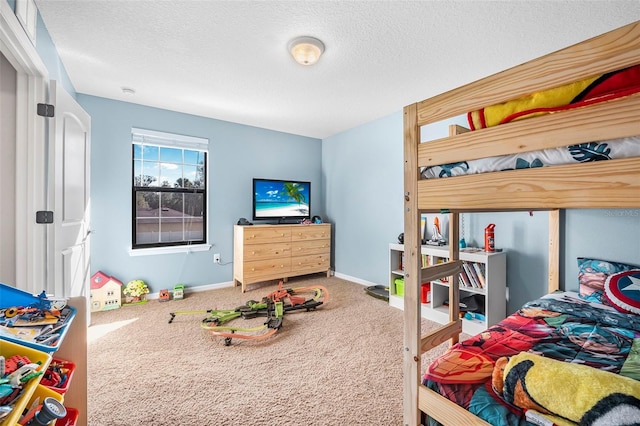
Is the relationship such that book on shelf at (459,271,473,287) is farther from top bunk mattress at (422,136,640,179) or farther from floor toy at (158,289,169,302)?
floor toy at (158,289,169,302)

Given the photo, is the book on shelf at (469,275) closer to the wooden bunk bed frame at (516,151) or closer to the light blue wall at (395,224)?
the light blue wall at (395,224)

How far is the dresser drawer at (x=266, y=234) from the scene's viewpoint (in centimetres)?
361

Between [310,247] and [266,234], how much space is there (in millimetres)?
739

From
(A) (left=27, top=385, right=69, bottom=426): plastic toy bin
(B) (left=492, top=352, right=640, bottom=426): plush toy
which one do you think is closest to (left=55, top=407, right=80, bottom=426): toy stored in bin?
(A) (left=27, top=385, right=69, bottom=426): plastic toy bin

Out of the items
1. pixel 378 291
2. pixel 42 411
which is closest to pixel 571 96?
pixel 42 411

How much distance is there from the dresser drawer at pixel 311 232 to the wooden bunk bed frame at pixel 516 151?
2.92m

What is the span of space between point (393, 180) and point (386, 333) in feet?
6.33

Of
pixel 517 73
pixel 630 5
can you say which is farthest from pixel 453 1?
pixel 517 73

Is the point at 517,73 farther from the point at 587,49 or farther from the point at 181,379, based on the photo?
the point at 181,379

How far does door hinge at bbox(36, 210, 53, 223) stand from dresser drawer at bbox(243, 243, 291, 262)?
2.08 m

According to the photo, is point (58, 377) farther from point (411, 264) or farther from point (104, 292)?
point (104, 292)

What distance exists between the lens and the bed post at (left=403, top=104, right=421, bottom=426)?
989mm

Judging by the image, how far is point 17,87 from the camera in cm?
156

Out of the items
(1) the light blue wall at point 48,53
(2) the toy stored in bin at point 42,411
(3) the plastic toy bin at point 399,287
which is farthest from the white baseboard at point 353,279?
(1) the light blue wall at point 48,53
